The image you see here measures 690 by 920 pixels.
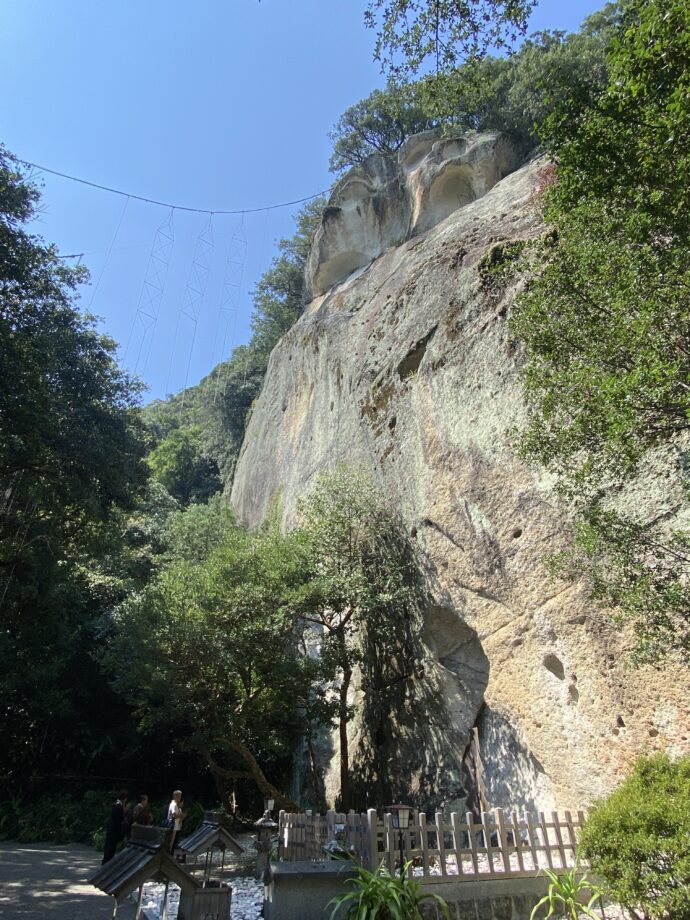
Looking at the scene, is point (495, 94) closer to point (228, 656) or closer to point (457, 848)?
point (228, 656)

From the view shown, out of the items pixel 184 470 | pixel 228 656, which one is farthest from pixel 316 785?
pixel 184 470

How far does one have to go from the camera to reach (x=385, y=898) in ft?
18.9

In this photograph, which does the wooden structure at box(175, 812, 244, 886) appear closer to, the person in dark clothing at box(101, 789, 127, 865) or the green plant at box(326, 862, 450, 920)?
the person in dark clothing at box(101, 789, 127, 865)

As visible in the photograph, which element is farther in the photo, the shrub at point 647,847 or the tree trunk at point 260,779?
the tree trunk at point 260,779

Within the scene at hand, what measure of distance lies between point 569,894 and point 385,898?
194 centimetres

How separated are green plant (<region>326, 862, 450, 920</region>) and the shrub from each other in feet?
5.51

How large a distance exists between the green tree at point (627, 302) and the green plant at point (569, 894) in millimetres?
2456

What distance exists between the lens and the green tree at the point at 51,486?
43.0 feet

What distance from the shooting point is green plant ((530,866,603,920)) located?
19.2ft

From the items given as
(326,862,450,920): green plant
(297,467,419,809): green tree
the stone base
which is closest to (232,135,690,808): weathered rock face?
(297,467,419,809): green tree

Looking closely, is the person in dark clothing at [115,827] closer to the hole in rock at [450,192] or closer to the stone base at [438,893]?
the stone base at [438,893]

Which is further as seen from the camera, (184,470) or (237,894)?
(184,470)

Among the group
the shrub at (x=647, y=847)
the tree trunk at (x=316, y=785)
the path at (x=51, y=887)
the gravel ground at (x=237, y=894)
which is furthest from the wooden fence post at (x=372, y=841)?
the tree trunk at (x=316, y=785)

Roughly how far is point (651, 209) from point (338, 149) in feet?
96.6
